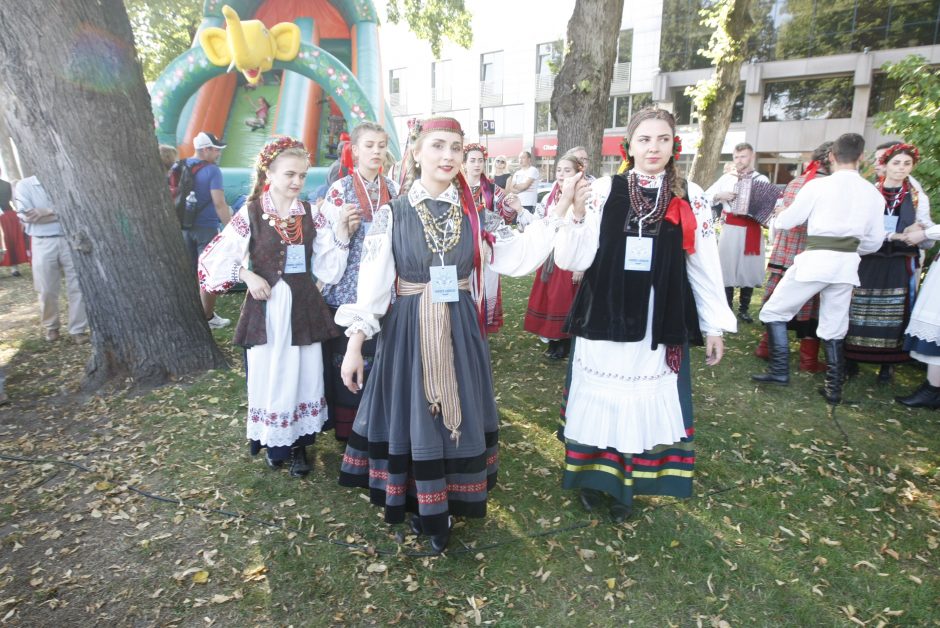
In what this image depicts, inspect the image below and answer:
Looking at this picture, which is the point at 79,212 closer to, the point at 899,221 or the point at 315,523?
the point at 315,523

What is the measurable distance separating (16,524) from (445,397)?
254 cm

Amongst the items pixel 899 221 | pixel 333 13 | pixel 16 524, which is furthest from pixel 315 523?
pixel 333 13

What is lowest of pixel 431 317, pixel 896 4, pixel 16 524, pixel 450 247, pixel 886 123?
pixel 16 524

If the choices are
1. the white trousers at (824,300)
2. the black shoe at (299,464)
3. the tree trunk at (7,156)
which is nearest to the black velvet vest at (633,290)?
the black shoe at (299,464)

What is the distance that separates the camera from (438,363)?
2361 millimetres

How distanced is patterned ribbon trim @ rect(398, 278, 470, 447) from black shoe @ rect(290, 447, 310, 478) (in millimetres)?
1337

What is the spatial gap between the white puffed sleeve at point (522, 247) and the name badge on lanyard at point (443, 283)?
32 cm

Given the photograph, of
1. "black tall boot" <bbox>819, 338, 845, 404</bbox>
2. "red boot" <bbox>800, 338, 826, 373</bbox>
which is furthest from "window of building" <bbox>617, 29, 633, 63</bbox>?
"black tall boot" <bbox>819, 338, 845, 404</bbox>

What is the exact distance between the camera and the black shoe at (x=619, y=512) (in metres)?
2.88

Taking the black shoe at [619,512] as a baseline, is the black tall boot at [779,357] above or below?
above

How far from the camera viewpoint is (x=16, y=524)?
2906 mm

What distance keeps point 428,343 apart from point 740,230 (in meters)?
5.14

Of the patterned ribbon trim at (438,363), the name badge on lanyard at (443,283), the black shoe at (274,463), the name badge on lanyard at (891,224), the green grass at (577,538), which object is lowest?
the green grass at (577,538)

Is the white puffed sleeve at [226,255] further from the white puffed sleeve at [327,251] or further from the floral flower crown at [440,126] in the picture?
the floral flower crown at [440,126]
